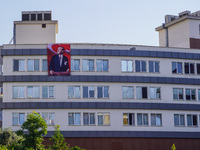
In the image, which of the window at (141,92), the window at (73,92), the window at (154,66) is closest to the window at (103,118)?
the window at (73,92)

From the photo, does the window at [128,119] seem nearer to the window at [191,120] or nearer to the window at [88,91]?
the window at [88,91]

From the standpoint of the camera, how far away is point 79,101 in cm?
5712

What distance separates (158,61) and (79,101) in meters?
11.9

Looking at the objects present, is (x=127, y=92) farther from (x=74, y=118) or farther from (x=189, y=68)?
(x=189, y=68)

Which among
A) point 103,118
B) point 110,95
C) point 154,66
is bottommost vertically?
point 103,118

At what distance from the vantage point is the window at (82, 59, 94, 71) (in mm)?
57875

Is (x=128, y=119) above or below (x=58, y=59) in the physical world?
below

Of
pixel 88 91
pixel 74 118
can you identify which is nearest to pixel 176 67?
pixel 88 91

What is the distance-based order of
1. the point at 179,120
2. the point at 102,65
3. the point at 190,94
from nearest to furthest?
the point at 102,65 → the point at 179,120 → the point at 190,94

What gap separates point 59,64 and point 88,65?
12.1 ft

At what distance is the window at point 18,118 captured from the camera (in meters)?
56.1

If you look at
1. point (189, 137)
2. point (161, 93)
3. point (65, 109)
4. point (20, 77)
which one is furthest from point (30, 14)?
point (189, 137)

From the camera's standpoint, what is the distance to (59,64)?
189 ft

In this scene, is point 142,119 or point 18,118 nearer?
point 18,118
